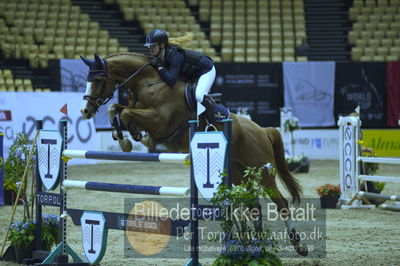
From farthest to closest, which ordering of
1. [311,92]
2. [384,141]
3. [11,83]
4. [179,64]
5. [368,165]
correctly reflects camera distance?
[311,92], [384,141], [11,83], [368,165], [179,64]

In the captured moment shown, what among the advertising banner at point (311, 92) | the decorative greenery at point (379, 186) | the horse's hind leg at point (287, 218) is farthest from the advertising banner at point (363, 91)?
the horse's hind leg at point (287, 218)

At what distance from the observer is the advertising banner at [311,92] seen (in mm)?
19516

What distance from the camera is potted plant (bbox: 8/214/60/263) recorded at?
19.9 ft

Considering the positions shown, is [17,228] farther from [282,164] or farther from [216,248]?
[282,164]

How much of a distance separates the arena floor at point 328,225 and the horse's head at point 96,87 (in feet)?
4.72

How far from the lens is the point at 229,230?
15.0 ft

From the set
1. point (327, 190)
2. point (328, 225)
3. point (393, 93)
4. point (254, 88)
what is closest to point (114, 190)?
point (328, 225)

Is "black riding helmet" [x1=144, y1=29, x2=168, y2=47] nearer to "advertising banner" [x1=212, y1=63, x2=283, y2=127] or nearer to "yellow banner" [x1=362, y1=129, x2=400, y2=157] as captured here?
"advertising banner" [x1=212, y1=63, x2=283, y2=127]

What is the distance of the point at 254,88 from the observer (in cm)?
1938

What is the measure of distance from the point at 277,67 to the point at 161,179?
267 inches

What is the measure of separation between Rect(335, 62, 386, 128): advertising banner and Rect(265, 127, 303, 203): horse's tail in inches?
517

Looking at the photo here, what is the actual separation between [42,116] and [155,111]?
31.5 ft

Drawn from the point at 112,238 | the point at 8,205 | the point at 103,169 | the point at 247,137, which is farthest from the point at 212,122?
the point at 103,169

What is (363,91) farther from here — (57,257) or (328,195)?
(57,257)
